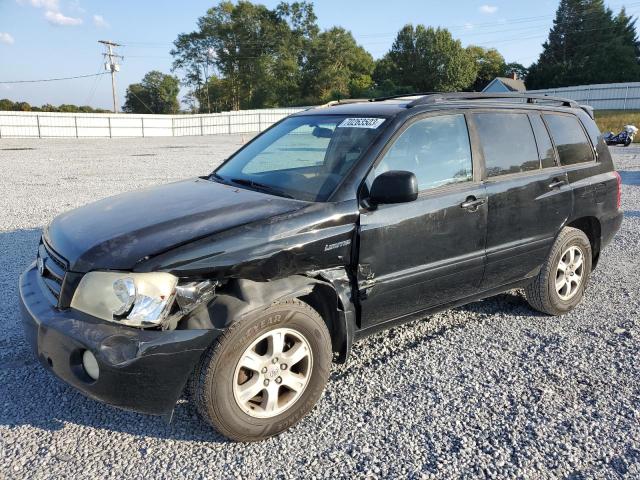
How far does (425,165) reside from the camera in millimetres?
3525

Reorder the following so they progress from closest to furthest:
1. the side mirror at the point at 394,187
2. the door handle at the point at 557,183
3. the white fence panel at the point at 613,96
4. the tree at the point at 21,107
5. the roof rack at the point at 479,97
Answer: the side mirror at the point at 394,187 → the roof rack at the point at 479,97 → the door handle at the point at 557,183 → the white fence panel at the point at 613,96 → the tree at the point at 21,107

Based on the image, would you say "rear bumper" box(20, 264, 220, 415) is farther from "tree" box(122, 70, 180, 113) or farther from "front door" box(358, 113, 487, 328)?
"tree" box(122, 70, 180, 113)

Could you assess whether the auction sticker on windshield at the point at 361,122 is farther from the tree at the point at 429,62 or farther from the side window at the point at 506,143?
the tree at the point at 429,62

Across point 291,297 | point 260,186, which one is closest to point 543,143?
point 260,186

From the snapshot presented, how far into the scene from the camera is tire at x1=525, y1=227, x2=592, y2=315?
4355mm

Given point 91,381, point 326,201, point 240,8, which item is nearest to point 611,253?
point 326,201

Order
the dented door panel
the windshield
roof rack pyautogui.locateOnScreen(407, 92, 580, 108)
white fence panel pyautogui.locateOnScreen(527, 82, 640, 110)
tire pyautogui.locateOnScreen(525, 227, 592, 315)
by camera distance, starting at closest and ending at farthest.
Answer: the dented door panel < the windshield < roof rack pyautogui.locateOnScreen(407, 92, 580, 108) < tire pyautogui.locateOnScreen(525, 227, 592, 315) < white fence panel pyautogui.locateOnScreen(527, 82, 640, 110)

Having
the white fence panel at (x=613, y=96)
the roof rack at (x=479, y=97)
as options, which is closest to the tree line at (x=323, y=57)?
the white fence panel at (x=613, y=96)

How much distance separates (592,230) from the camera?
4789 millimetres

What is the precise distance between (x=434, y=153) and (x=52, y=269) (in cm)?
252

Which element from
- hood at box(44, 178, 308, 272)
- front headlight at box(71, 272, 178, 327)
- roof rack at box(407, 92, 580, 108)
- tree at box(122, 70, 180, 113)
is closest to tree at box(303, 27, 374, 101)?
tree at box(122, 70, 180, 113)

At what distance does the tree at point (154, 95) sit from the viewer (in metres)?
83.9

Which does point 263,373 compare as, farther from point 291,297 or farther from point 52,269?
point 52,269

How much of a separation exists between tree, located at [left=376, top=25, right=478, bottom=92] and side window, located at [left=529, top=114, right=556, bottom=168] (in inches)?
2977
